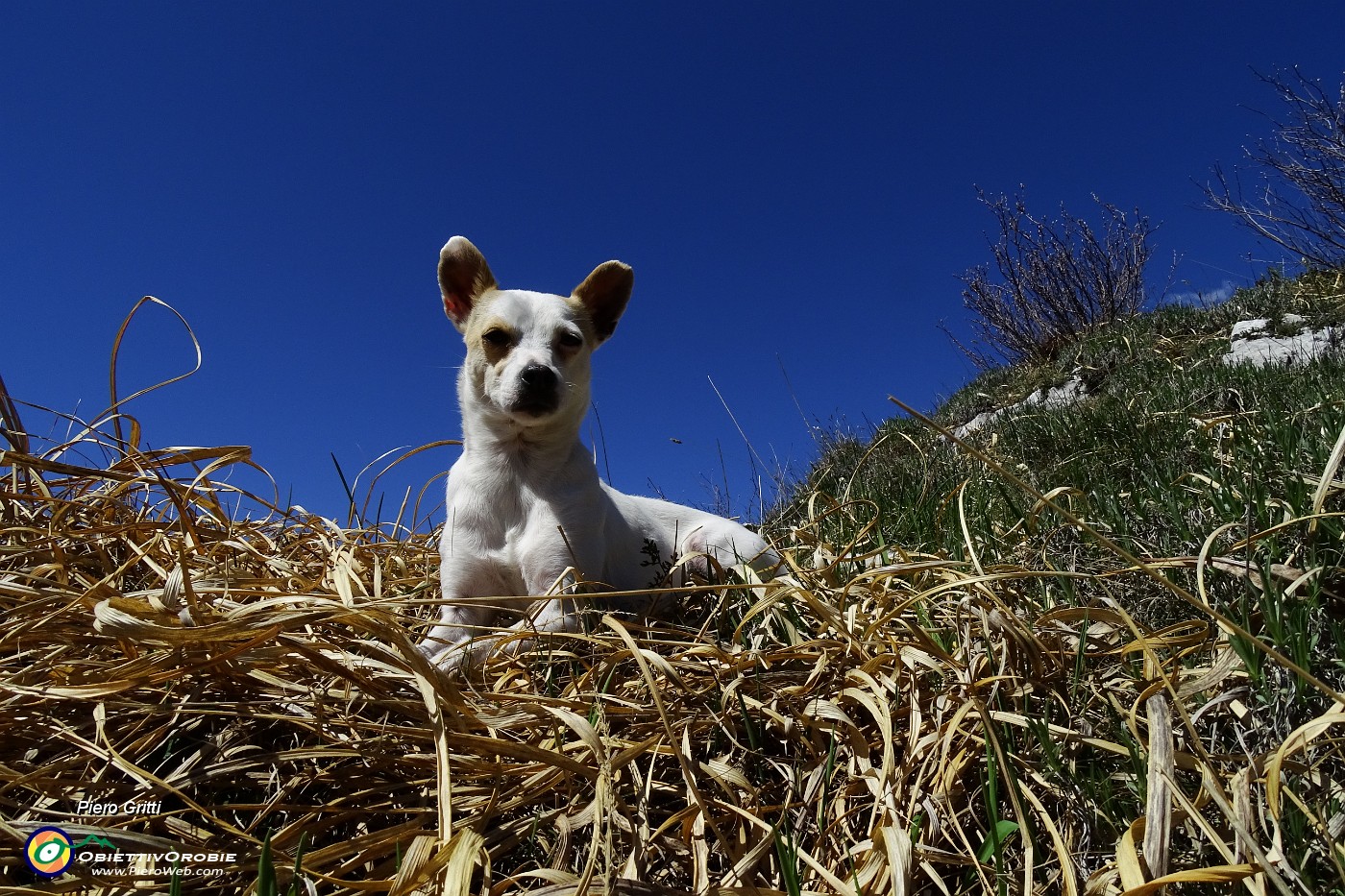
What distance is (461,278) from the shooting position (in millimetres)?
3449

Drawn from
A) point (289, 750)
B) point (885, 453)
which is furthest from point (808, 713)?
point (885, 453)

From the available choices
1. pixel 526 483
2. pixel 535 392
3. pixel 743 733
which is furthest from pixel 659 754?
pixel 535 392

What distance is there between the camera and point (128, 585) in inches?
91.7

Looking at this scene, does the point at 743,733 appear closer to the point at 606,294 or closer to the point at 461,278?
the point at 606,294

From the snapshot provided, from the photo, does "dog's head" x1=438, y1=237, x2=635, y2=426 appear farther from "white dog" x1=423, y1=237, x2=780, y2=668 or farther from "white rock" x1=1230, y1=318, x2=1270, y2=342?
"white rock" x1=1230, y1=318, x2=1270, y2=342

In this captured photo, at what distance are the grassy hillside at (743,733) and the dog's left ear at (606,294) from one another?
1.89 meters

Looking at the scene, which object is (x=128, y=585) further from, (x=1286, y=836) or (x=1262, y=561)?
(x=1262, y=561)

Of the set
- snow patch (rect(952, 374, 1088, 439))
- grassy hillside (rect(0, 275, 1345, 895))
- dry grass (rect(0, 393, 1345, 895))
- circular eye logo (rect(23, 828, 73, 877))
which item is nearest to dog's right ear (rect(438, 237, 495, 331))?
grassy hillside (rect(0, 275, 1345, 895))

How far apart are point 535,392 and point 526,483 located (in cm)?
37

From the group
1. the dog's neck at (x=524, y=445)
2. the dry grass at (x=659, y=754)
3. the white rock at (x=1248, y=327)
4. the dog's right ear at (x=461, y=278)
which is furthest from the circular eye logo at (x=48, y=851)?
the white rock at (x=1248, y=327)

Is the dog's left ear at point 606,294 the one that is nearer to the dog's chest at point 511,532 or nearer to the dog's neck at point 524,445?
the dog's neck at point 524,445

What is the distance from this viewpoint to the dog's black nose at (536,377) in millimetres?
2889

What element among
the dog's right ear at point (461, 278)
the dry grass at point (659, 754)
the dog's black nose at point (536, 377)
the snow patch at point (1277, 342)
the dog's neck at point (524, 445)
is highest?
the snow patch at point (1277, 342)

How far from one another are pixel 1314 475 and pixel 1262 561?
2.51 ft
